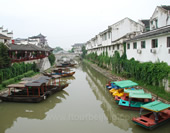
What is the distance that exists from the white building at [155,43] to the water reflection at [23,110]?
30.6 feet

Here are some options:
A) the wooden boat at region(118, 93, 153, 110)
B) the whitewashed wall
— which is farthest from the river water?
the whitewashed wall

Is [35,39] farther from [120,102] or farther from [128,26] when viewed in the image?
[120,102]

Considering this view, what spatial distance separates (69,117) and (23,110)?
381 cm

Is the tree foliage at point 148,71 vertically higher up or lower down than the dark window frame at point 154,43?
lower down

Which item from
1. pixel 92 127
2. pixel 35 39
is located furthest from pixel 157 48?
pixel 35 39

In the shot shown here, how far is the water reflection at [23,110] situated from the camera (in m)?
9.20

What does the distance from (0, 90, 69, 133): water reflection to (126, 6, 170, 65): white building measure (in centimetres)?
A: 933

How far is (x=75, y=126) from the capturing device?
8172 mm

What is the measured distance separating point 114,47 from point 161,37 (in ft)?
41.4

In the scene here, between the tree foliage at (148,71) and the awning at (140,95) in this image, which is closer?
the awning at (140,95)

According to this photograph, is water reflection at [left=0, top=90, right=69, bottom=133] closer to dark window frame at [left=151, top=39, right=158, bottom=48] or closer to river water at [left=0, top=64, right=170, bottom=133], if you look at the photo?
river water at [left=0, top=64, right=170, bottom=133]

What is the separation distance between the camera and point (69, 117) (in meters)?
9.33

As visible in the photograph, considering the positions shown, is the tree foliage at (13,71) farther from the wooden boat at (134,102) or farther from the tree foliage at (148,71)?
the tree foliage at (148,71)

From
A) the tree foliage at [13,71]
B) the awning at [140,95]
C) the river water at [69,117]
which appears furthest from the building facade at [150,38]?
the tree foliage at [13,71]
